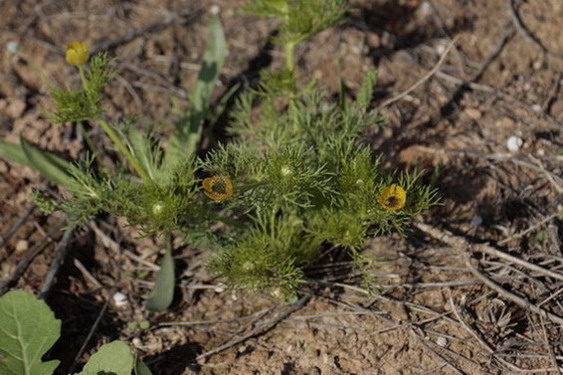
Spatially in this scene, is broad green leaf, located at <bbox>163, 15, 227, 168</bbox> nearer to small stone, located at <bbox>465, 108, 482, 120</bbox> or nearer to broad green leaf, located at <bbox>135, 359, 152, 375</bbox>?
broad green leaf, located at <bbox>135, 359, 152, 375</bbox>

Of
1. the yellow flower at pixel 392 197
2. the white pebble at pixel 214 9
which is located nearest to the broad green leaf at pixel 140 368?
the yellow flower at pixel 392 197

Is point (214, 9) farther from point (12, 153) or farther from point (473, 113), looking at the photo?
point (473, 113)

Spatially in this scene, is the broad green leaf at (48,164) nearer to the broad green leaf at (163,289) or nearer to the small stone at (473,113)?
the broad green leaf at (163,289)

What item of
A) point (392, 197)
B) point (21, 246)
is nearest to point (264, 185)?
point (392, 197)

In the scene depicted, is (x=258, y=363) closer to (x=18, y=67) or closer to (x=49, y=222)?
(x=49, y=222)

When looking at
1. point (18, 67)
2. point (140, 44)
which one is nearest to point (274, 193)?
point (140, 44)

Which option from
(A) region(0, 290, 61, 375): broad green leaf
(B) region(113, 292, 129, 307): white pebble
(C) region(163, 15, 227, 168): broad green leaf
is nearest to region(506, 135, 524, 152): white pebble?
(C) region(163, 15, 227, 168): broad green leaf

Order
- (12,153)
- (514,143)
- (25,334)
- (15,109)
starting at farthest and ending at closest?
1. (15,109)
2. (514,143)
3. (12,153)
4. (25,334)
